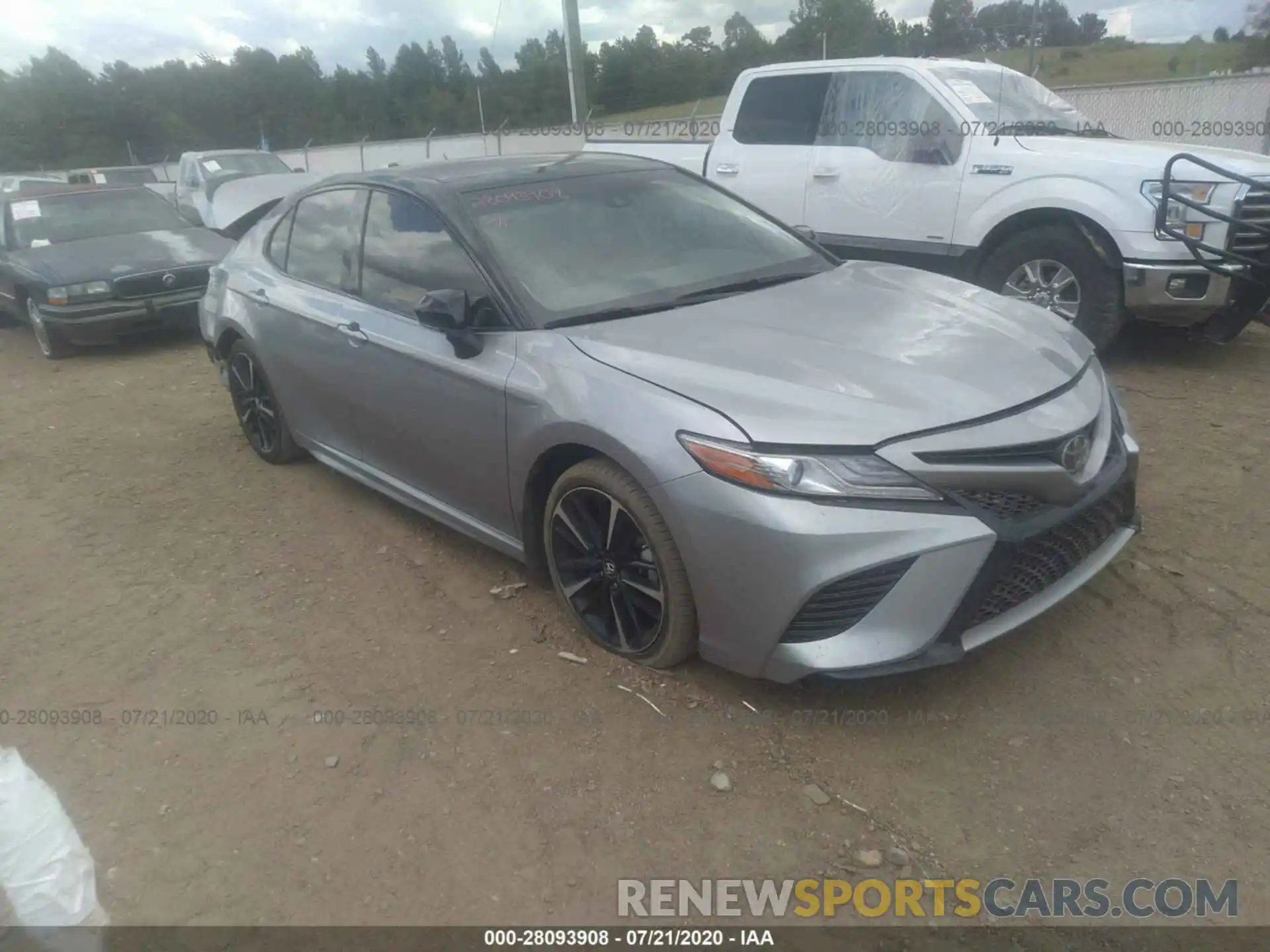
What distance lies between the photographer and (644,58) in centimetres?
1691

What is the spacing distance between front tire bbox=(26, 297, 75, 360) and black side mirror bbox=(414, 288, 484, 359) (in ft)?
21.9

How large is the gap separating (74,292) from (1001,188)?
755 centimetres

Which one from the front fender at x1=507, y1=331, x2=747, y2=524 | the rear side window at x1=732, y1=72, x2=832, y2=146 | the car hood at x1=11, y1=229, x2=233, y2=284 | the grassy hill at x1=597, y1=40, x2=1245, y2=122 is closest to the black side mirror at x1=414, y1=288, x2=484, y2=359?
the front fender at x1=507, y1=331, x2=747, y2=524

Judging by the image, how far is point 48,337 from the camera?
848cm

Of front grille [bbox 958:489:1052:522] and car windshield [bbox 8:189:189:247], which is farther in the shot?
car windshield [bbox 8:189:189:247]

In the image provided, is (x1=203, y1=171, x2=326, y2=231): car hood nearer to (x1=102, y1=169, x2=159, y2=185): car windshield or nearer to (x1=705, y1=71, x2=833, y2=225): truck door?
(x1=102, y1=169, x2=159, y2=185): car windshield

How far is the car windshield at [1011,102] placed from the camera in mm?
6422

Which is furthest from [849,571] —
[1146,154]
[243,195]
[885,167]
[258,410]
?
[243,195]

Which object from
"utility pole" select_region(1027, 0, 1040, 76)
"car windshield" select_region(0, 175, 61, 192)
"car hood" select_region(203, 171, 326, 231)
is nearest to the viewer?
"utility pole" select_region(1027, 0, 1040, 76)

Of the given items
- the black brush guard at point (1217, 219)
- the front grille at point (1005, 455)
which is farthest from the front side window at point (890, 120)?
the front grille at point (1005, 455)

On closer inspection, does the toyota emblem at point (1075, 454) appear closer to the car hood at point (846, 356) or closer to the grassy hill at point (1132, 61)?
the car hood at point (846, 356)

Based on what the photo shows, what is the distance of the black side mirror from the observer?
10.7ft

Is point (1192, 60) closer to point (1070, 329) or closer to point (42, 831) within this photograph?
point (1070, 329)

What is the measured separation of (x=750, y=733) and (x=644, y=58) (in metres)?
16.2
